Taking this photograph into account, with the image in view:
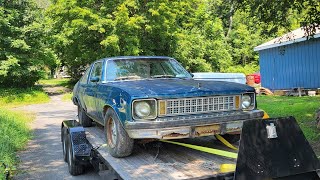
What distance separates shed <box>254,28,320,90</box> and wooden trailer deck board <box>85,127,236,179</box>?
44.6 feet

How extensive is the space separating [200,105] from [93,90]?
2.33 meters

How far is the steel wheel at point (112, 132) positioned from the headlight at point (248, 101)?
1.79 meters

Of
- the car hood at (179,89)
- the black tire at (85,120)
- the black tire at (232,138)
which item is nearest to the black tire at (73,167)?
the black tire at (85,120)

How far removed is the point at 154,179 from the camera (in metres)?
3.67

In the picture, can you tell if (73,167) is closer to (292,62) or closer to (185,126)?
(185,126)

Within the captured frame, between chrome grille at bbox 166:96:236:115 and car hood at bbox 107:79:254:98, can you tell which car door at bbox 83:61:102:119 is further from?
chrome grille at bbox 166:96:236:115

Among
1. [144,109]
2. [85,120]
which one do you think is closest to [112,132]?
[144,109]

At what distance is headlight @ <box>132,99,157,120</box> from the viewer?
441cm

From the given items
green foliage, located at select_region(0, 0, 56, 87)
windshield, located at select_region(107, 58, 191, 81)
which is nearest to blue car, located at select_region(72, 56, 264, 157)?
windshield, located at select_region(107, 58, 191, 81)

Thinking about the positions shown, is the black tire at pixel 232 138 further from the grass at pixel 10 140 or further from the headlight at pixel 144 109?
the grass at pixel 10 140

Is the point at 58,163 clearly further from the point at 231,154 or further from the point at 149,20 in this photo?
the point at 149,20

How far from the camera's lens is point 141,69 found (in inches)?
238

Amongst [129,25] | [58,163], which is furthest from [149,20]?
[58,163]

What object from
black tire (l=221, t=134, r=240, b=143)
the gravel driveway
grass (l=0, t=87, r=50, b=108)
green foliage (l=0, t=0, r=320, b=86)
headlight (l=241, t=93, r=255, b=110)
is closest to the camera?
headlight (l=241, t=93, r=255, b=110)
